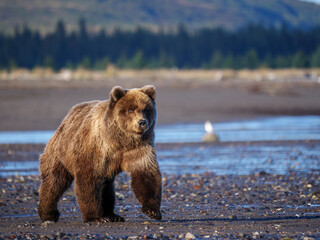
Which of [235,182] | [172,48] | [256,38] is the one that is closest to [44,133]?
[235,182]

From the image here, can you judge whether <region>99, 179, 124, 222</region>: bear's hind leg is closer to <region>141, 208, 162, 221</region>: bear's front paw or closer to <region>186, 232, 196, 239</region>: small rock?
<region>141, 208, 162, 221</region>: bear's front paw

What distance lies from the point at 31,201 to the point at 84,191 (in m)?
2.35

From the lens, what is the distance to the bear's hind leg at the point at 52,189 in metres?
7.35

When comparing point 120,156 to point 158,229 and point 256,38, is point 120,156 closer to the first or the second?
point 158,229

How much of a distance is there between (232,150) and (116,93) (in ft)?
28.8

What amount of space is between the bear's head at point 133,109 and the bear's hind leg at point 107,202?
882 mm

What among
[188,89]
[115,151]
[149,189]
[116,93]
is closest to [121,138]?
[115,151]

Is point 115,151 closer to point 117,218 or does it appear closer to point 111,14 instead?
point 117,218

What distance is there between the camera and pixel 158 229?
22.3 ft

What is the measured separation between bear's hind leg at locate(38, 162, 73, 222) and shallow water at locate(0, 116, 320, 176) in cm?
459

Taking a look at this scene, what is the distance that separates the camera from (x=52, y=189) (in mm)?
7355

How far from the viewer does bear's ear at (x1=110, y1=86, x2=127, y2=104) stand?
6.82 m

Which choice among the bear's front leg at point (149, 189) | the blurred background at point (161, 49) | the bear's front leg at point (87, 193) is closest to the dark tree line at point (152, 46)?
the blurred background at point (161, 49)

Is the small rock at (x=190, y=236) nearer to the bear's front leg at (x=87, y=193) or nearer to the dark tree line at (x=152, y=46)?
the bear's front leg at (x=87, y=193)
